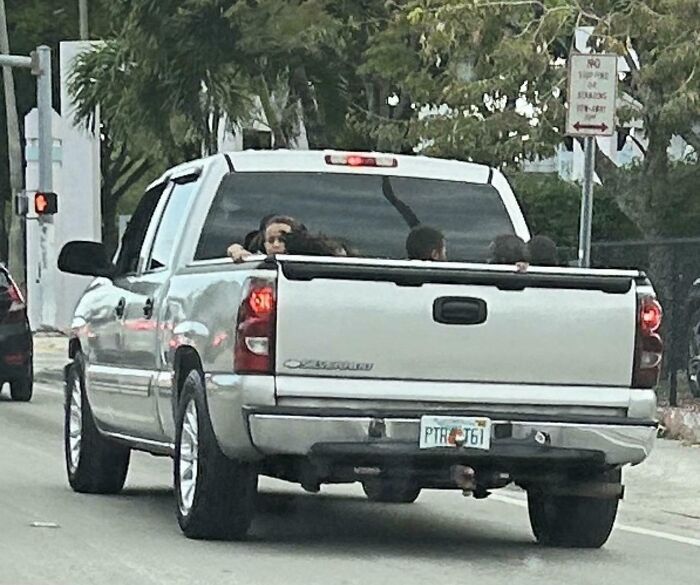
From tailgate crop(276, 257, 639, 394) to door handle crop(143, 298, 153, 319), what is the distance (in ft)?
6.75

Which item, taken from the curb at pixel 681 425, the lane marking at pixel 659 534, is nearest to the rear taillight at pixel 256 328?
the lane marking at pixel 659 534

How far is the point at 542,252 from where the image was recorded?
11555 millimetres

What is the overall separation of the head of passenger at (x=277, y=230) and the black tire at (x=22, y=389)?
1235 centimetres

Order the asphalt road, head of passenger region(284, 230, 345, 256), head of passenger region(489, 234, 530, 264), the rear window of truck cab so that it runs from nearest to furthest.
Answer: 1. the asphalt road
2. head of passenger region(284, 230, 345, 256)
3. head of passenger region(489, 234, 530, 264)
4. the rear window of truck cab

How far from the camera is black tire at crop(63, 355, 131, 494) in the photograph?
13.5 m

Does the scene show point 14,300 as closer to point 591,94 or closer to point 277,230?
point 591,94

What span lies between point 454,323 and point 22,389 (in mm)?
13920

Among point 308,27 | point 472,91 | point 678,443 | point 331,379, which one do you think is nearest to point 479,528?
point 331,379

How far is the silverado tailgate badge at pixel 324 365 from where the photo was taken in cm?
1022

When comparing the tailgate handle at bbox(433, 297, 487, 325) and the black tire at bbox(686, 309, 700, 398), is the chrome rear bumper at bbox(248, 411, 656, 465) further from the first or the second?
the black tire at bbox(686, 309, 700, 398)

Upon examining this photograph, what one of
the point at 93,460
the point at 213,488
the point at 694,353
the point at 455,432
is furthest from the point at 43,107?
the point at 455,432

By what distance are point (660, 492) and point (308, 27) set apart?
38.7ft

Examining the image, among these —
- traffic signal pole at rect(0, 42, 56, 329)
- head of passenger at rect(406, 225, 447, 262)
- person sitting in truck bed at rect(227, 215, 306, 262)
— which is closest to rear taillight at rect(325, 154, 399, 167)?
person sitting in truck bed at rect(227, 215, 306, 262)

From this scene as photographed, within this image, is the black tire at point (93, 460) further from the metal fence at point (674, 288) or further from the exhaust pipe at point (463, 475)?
the metal fence at point (674, 288)
